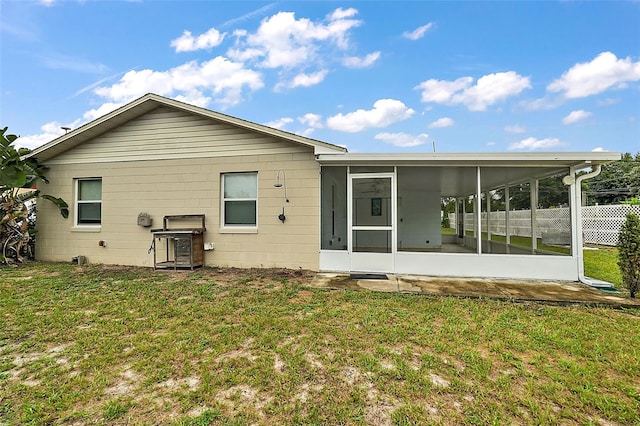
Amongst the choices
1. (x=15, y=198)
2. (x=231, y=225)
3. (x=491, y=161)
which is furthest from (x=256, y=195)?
(x=15, y=198)

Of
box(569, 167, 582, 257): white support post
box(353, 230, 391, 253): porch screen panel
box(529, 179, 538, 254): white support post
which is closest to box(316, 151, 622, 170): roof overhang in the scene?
box(569, 167, 582, 257): white support post

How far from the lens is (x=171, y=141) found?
25.7 feet

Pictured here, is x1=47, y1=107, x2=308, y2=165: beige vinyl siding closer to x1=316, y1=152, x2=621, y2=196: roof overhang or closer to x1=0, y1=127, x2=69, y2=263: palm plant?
x1=0, y1=127, x2=69, y2=263: palm plant

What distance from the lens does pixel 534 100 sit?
16.8 meters

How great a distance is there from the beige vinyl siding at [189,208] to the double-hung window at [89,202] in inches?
Answer: 7.6

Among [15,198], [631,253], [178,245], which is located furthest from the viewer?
[15,198]

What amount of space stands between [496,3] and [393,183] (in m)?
7.96

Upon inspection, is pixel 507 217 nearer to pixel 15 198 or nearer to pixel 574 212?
pixel 574 212

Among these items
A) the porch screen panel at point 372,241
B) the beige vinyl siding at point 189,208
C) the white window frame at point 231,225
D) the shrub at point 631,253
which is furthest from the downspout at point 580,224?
the white window frame at point 231,225

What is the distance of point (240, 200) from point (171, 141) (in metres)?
2.49

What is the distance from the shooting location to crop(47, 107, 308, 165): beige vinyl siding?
24.1 ft

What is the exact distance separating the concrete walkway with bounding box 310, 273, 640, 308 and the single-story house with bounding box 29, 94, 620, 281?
407mm

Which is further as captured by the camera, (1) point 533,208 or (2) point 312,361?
(1) point 533,208

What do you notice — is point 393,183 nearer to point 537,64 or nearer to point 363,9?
point 363,9
